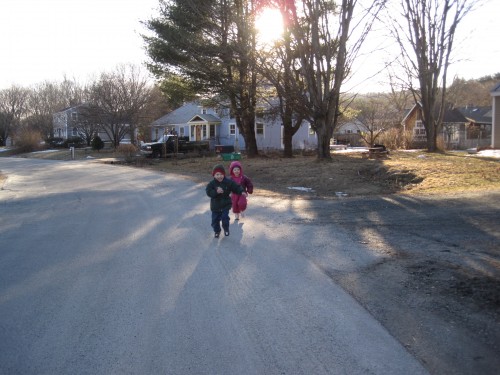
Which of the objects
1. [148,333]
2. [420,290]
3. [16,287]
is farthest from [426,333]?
[16,287]

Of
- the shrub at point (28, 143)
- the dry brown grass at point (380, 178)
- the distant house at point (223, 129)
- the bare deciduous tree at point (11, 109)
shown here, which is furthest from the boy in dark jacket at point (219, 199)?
the bare deciduous tree at point (11, 109)

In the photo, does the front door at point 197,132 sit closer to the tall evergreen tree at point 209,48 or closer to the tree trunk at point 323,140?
the tall evergreen tree at point 209,48

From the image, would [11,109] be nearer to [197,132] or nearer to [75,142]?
[75,142]

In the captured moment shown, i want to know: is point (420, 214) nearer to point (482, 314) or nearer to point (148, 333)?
point (482, 314)

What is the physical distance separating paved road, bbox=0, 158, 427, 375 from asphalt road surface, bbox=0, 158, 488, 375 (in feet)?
0.05

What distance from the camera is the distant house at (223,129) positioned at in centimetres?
4559

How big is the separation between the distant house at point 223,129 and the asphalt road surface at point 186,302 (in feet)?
103

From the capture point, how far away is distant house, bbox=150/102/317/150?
45.6m

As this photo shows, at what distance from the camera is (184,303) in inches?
194

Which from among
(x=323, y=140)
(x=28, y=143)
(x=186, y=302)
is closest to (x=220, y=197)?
(x=186, y=302)

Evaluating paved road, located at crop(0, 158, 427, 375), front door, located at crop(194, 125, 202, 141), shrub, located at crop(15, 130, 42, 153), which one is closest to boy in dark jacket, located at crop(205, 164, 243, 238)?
paved road, located at crop(0, 158, 427, 375)

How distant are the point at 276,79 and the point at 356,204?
1356cm

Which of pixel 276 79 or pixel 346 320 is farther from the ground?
pixel 276 79

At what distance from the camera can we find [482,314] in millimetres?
4348
